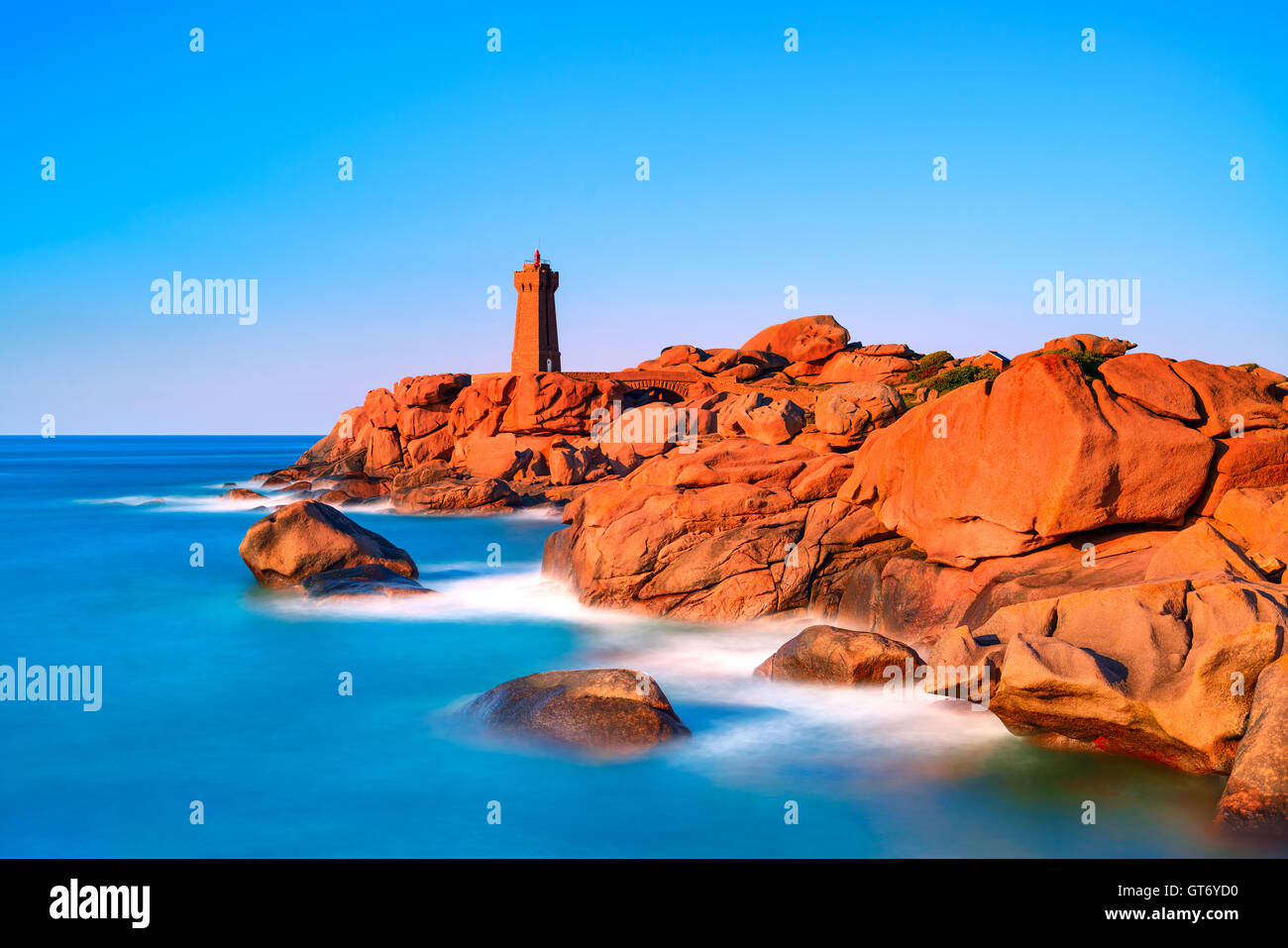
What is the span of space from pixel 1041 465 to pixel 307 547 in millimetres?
15517

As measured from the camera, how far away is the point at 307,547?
20.8 m

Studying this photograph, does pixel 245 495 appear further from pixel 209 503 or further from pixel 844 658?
pixel 844 658

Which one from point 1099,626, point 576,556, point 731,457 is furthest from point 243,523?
point 1099,626

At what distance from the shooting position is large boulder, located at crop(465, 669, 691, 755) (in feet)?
33.8

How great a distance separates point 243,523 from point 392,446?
17852 mm

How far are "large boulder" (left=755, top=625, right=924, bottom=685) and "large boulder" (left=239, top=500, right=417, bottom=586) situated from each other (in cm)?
1180

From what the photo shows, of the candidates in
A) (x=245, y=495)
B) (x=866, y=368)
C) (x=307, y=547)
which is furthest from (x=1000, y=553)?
(x=245, y=495)

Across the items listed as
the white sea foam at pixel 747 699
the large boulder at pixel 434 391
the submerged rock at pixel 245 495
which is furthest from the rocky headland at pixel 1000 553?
the large boulder at pixel 434 391

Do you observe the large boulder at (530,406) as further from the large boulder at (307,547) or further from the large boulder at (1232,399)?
the large boulder at (1232,399)

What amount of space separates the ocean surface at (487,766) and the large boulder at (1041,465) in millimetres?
2928

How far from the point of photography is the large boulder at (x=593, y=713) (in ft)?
33.8

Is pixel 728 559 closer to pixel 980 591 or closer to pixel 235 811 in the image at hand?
pixel 980 591

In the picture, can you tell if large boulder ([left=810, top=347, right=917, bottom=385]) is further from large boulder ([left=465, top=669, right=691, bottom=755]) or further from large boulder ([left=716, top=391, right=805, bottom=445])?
large boulder ([left=465, top=669, right=691, bottom=755])
